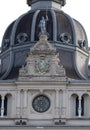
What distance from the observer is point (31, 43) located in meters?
55.1

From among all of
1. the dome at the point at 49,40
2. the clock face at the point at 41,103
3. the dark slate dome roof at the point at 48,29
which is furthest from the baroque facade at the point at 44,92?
the dark slate dome roof at the point at 48,29

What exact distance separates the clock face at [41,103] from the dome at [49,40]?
147 inches

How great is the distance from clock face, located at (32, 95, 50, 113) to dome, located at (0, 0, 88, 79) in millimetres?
3737

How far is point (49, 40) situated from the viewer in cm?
5528

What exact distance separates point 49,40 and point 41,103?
21.4ft

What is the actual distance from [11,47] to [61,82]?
7.36 m

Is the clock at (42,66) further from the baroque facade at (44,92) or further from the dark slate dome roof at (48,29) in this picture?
the dark slate dome roof at (48,29)

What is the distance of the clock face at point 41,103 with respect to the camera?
5091 cm

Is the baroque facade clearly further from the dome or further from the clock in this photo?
the dome

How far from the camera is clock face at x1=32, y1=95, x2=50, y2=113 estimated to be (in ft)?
167

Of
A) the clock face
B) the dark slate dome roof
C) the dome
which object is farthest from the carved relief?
the dark slate dome roof

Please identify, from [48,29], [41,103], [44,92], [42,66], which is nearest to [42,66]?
[42,66]

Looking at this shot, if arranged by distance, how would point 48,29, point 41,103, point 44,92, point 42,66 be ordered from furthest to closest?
point 48,29
point 42,66
point 41,103
point 44,92

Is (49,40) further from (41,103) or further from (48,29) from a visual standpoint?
(41,103)
